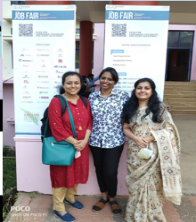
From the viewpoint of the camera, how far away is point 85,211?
2.27 m

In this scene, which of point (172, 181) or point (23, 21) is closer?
point (172, 181)

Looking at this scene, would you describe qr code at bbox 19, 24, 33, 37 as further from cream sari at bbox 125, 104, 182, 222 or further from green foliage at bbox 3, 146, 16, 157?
green foliage at bbox 3, 146, 16, 157

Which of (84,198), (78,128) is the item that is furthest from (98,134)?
(84,198)

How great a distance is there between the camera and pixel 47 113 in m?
2.05

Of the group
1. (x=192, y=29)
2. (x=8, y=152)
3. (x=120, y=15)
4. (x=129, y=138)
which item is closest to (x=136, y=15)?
(x=120, y=15)

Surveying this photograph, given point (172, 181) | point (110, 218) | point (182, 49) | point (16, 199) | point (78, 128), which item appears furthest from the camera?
point (182, 49)

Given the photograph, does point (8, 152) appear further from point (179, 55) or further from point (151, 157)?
point (179, 55)

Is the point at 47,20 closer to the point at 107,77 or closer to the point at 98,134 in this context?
the point at 107,77

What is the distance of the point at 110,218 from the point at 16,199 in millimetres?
1272

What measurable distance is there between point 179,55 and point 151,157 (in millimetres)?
12221

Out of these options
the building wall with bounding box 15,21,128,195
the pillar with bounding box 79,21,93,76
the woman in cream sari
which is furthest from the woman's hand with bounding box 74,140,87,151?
the pillar with bounding box 79,21,93,76

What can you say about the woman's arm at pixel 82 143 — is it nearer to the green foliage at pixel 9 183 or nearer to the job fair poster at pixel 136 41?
the job fair poster at pixel 136 41

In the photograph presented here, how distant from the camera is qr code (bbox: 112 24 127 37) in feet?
7.49

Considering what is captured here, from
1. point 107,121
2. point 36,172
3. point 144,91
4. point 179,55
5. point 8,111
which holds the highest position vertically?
point 179,55
